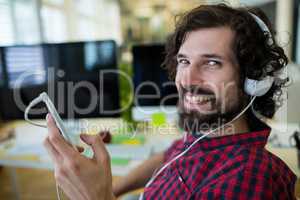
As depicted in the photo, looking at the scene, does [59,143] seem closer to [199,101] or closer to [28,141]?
[199,101]

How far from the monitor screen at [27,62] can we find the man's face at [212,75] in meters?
0.83

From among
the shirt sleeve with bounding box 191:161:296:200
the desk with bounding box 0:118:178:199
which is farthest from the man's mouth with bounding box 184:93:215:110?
the desk with bounding box 0:118:178:199

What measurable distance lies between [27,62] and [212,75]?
3.22ft

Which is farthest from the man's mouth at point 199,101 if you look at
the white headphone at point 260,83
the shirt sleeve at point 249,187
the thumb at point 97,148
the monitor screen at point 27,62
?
the monitor screen at point 27,62

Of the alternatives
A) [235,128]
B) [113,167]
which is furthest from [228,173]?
[113,167]

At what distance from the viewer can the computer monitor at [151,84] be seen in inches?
51.6

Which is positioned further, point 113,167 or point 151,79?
point 151,79

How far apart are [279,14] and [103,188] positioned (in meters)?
1.97

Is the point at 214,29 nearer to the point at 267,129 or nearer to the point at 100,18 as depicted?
the point at 267,129

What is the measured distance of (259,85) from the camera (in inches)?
26.8

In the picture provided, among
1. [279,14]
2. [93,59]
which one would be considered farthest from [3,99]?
[279,14]

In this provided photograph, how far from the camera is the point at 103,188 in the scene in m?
0.52

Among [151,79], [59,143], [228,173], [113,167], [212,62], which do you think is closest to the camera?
[59,143]

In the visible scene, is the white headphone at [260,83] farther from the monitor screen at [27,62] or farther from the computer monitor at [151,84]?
the monitor screen at [27,62]
